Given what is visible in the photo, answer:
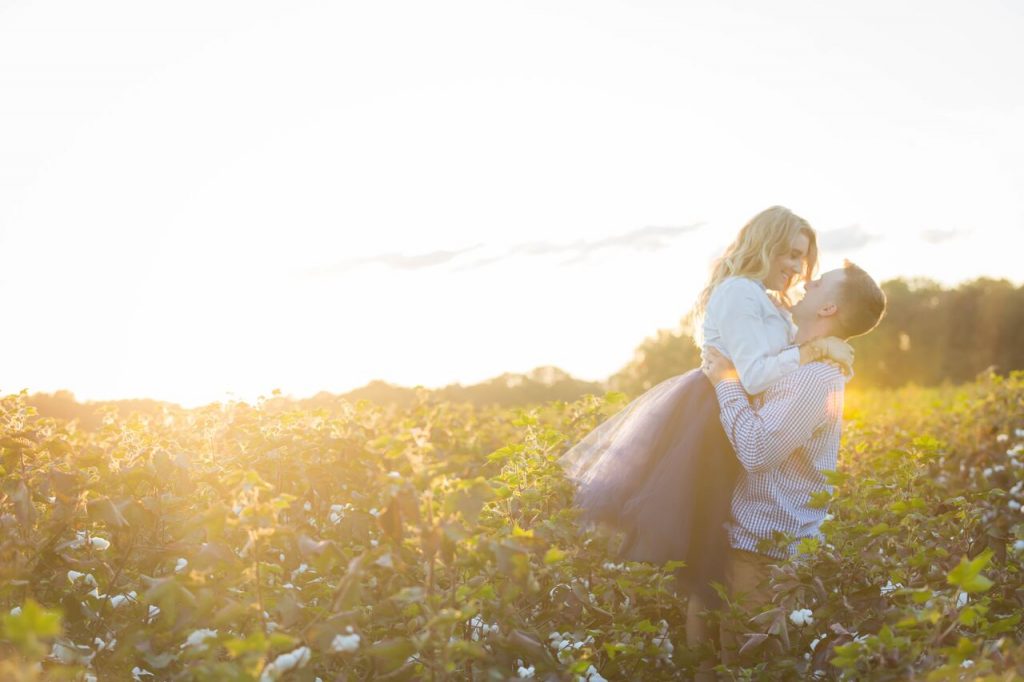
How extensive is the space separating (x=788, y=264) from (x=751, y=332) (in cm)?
48

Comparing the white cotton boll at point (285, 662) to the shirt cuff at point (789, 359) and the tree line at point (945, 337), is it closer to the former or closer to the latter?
the shirt cuff at point (789, 359)

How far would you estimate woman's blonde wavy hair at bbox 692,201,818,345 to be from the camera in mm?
4062

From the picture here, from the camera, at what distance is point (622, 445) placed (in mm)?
3910

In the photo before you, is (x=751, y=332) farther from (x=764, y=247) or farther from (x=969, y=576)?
(x=969, y=576)

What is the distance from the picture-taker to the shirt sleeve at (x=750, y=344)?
3.75 meters

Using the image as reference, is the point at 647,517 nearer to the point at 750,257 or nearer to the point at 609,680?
the point at 609,680

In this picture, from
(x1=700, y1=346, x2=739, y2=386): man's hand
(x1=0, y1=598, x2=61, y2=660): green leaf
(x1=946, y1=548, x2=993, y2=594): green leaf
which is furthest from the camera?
(x1=700, y1=346, x2=739, y2=386): man's hand

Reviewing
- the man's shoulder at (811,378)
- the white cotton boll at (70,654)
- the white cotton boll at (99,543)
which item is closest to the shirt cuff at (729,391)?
the man's shoulder at (811,378)

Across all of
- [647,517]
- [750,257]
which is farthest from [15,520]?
[750,257]

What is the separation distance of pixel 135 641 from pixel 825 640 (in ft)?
6.57

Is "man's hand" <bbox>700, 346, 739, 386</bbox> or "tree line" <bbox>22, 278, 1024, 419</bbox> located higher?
"man's hand" <bbox>700, 346, 739, 386</bbox>

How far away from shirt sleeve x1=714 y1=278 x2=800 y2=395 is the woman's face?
0.21 meters

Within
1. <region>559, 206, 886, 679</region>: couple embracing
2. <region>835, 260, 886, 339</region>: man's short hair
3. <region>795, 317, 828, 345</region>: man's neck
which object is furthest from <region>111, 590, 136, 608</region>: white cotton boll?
<region>835, 260, 886, 339</region>: man's short hair

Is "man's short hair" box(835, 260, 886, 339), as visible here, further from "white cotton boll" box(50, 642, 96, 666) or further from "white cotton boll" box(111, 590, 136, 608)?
"white cotton boll" box(50, 642, 96, 666)
